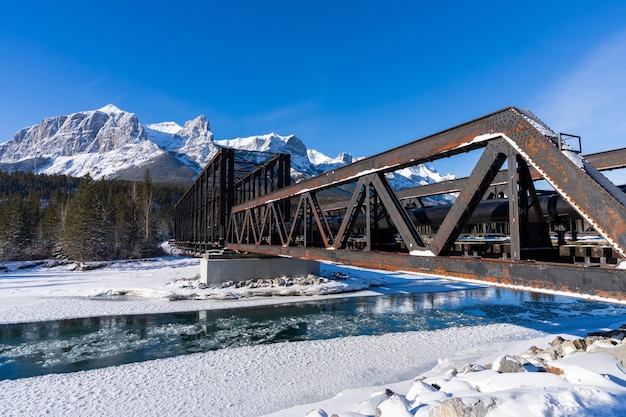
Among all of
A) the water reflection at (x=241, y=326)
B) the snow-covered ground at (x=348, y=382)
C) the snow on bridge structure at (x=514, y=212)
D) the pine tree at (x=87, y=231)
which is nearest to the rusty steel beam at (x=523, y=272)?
the snow on bridge structure at (x=514, y=212)

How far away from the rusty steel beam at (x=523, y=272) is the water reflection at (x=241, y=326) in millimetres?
7670

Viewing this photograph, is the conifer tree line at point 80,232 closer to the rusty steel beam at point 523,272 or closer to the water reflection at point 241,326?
the water reflection at point 241,326

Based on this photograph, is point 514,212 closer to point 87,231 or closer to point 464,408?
point 464,408

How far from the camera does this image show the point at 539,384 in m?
4.48

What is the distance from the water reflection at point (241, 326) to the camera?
11523 mm

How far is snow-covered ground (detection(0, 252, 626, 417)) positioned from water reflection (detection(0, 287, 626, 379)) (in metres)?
1.31

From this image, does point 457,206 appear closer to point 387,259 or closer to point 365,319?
point 387,259

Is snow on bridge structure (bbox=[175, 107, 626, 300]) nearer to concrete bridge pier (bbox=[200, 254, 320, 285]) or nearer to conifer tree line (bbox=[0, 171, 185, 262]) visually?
concrete bridge pier (bbox=[200, 254, 320, 285])

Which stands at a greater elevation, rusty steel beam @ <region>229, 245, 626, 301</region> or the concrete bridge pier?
rusty steel beam @ <region>229, 245, 626, 301</region>

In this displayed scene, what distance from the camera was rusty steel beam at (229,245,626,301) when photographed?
13.2 feet

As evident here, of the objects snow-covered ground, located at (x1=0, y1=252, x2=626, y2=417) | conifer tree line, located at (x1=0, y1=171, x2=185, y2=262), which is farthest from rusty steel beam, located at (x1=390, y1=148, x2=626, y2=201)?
conifer tree line, located at (x1=0, y1=171, x2=185, y2=262)

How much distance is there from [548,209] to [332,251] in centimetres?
552

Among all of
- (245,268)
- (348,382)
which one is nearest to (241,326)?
(348,382)

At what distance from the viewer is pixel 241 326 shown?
1519 cm
